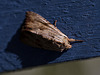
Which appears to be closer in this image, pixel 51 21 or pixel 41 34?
pixel 41 34

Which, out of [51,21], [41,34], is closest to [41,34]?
[41,34]

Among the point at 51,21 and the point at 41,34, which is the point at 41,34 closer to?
the point at 41,34

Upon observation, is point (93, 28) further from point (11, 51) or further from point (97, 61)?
point (97, 61)

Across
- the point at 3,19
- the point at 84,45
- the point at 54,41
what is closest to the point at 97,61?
the point at 84,45
